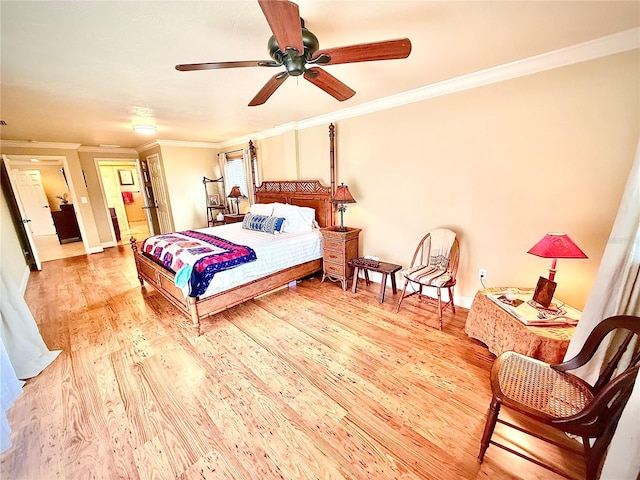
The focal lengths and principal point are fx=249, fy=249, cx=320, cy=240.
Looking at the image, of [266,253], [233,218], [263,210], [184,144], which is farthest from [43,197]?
[266,253]

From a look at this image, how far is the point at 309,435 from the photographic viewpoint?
1.47 meters

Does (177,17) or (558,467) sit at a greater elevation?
(177,17)

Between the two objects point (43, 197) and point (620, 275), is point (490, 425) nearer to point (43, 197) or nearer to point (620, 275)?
point (620, 275)

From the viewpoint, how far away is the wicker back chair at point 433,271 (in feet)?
8.02

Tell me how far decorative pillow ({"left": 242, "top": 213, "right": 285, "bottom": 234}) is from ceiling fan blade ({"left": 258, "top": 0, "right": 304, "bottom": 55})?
8.24 feet

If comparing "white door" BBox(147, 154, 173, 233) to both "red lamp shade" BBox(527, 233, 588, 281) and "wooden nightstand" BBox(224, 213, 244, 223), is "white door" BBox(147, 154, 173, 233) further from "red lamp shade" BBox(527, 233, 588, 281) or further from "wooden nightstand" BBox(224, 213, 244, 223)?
"red lamp shade" BBox(527, 233, 588, 281)

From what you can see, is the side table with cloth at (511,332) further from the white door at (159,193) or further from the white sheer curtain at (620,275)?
the white door at (159,193)

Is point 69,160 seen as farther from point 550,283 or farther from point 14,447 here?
point 550,283

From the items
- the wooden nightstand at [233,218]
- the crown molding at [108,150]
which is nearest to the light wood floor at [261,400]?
the wooden nightstand at [233,218]

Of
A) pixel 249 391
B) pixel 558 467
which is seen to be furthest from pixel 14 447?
pixel 558 467

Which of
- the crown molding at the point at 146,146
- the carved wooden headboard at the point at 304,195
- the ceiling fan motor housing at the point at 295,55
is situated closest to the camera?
the ceiling fan motor housing at the point at 295,55

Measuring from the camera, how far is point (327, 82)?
70.4 inches

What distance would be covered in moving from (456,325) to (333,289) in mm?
1518

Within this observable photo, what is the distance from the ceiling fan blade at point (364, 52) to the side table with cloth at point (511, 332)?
6.27 ft
